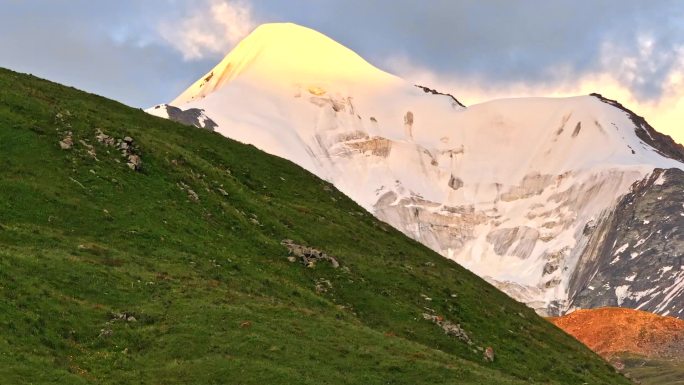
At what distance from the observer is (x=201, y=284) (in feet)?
161

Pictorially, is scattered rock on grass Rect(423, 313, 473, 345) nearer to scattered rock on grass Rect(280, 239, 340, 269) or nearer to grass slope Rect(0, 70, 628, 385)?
grass slope Rect(0, 70, 628, 385)

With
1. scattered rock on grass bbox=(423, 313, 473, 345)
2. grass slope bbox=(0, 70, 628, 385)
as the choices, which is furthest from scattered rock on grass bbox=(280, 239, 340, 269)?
scattered rock on grass bbox=(423, 313, 473, 345)

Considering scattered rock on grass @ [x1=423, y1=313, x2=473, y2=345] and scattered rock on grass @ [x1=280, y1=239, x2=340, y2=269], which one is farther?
scattered rock on grass @ [x1=280, y1=239, x2=340, y2=269]

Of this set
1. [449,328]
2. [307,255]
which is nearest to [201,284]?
[307,255]

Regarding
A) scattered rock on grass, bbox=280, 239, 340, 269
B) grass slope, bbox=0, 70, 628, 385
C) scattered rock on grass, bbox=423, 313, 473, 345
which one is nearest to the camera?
grass slope, bbox=0, 70, 628, 385

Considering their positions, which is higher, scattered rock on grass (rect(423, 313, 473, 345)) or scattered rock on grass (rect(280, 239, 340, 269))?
scattered rock on grass (rect(280, 239, 340, 269))

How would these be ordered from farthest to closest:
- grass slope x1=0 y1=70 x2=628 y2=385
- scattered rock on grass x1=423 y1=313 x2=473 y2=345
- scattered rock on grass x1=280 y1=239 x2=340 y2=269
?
scattered rock on grass x1=280 y1=239 x2=340 y2=269, scattered rock on grass x1=423 y1=313 x2=473 y2=345, grass slope x1=0 y1=70 x2=628 y2=385

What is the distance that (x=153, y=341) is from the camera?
4188 centimetres

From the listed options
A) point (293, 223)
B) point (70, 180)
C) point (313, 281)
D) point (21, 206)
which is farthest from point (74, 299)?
point (293, 223)

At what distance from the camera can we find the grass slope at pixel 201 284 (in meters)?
40.6

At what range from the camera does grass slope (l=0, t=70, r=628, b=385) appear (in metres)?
40.6

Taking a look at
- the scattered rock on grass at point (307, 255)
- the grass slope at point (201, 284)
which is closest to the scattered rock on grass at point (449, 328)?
the grass slope at point (201, 284)

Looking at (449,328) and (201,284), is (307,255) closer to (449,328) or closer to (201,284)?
(449,328)

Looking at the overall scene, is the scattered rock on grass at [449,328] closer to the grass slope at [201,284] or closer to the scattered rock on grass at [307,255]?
the grass slope at [201,284]
